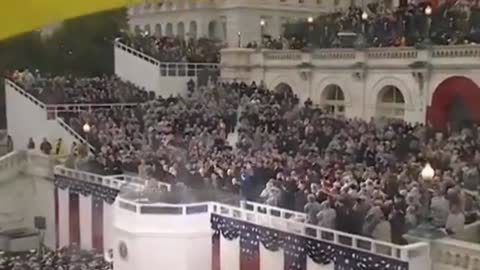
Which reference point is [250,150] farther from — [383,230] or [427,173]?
[427,173]

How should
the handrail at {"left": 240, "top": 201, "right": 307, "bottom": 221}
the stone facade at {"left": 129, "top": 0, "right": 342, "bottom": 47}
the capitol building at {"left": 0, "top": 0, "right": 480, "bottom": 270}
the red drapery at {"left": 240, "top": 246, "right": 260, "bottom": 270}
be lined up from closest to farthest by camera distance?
the capitol building at {"left": 0, "top": 0, "right": 480, "bottom": 270} → the handrail at {"left": 240, "top": 201, "right": 307, "bottom": 221} → the red drapery at {"left": 240, "top": 246, "right": 260, "bottom": 270} → the stone facade at {"left": 129, "top": 0, "right": 342, "bottom": 47}

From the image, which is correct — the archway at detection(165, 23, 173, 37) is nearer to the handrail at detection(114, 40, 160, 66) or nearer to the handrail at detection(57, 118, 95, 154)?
the handrail at detection(114, 40, 160, 66)

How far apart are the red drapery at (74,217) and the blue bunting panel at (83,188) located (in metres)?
0.07

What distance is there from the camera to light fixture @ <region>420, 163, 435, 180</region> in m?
5.07

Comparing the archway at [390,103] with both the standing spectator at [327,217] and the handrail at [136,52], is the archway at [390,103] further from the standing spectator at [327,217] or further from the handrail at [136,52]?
the handrail at [136,52]

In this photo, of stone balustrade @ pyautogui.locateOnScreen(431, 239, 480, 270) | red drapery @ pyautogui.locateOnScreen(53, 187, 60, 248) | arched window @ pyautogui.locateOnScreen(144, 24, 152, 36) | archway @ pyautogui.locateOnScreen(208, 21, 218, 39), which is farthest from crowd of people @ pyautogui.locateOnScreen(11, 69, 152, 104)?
stone balustrade @ pyautogui.locateOnScreen(431, 239, 480, 270)

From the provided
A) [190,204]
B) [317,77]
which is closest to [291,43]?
[317,77]

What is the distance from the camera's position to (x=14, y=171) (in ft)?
23.2

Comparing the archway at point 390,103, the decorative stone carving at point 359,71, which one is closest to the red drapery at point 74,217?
the decorative stone carving at point 359,71

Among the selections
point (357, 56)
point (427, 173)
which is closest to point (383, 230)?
point (427, 173)

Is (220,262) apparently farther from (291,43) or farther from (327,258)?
(291,43)

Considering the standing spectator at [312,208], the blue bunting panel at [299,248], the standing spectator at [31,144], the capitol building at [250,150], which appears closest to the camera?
the blue bunting panel at [299,248]

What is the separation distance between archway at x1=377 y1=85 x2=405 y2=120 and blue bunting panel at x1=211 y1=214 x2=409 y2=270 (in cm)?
100

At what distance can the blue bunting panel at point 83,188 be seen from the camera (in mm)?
7242
